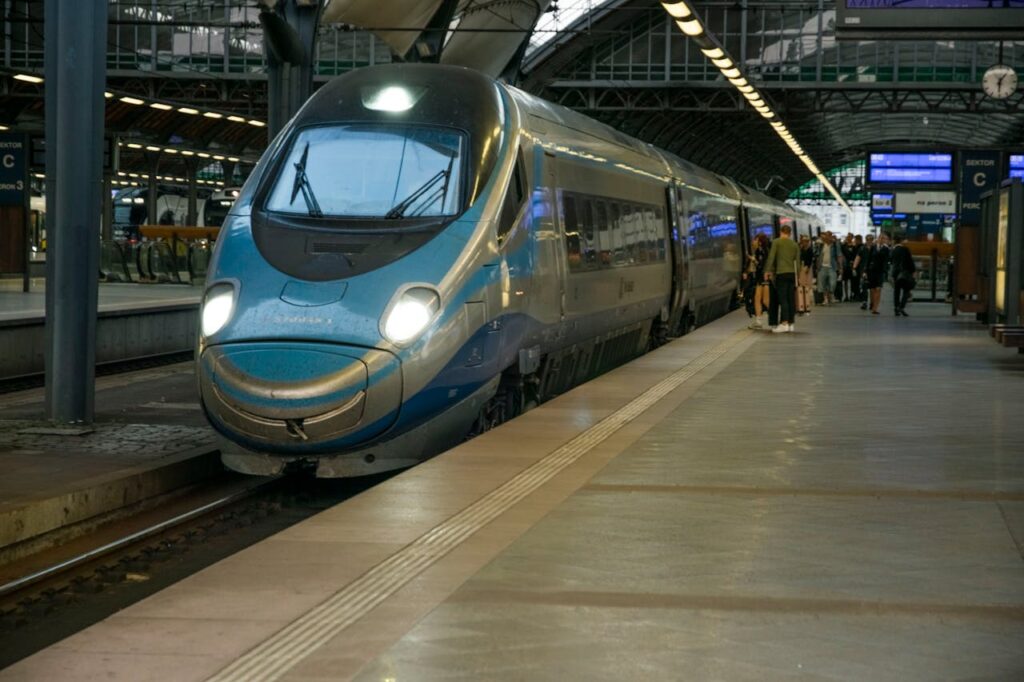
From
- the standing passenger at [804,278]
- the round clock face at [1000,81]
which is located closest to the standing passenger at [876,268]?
the standing passenger at [804,278]

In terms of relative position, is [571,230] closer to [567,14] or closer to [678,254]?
[678,254]

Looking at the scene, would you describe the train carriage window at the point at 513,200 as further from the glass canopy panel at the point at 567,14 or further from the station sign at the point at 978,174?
the glass canopy panel at the point at 567,14

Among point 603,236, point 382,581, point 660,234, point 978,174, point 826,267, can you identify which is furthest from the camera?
point 826,267

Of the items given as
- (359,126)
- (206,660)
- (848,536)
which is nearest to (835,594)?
(848,536)

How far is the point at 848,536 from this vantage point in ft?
24.5

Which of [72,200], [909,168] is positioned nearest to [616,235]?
[72,200]

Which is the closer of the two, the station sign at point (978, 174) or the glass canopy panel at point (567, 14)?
the station sign at point (978, 174)

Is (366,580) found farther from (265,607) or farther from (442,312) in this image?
(442,312)

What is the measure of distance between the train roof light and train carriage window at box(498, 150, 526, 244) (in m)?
0.93

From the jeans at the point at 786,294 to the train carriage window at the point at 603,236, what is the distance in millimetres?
8602

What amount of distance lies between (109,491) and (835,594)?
5452mm

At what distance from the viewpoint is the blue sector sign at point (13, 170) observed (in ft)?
91.1

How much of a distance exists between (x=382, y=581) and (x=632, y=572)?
991 millimetres

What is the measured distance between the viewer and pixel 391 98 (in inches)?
497
